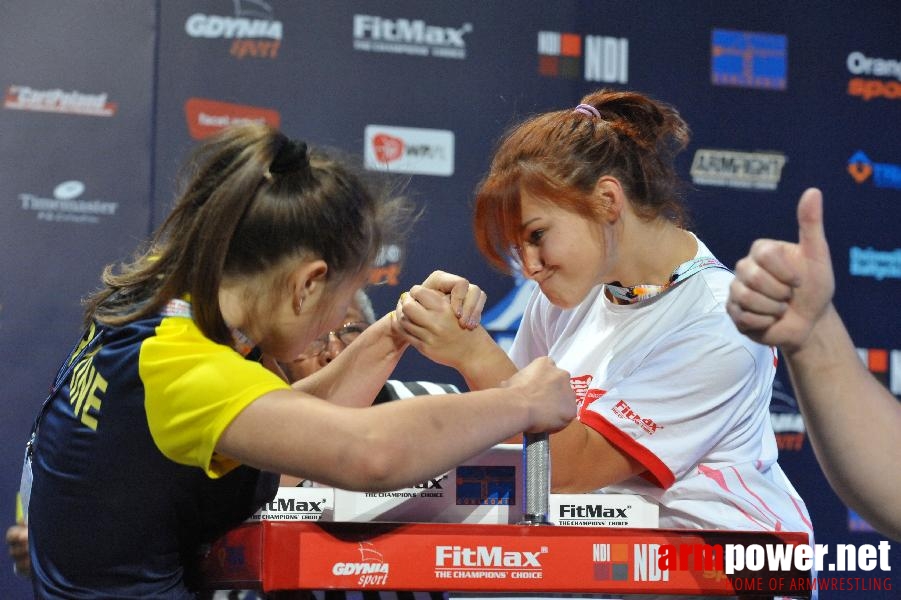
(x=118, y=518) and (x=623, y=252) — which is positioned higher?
(x=623, y=252)

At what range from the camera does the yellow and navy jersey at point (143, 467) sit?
3.68ft

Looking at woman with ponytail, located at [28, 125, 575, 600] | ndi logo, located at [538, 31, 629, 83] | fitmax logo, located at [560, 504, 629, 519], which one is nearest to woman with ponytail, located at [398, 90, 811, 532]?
fitmax logo, located at [560, 504, 629, 519]

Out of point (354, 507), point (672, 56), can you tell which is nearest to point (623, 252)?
point (354, 507)

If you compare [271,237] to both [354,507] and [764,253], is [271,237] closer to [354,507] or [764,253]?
[354,507]

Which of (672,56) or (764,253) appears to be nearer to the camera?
(764,253)

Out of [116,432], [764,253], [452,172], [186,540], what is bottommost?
[186,540]

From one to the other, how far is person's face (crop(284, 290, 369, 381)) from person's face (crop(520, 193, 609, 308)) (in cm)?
94

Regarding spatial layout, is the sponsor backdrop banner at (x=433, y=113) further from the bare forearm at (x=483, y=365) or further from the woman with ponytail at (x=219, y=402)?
the woman with ponytail at (x=219, y=402)

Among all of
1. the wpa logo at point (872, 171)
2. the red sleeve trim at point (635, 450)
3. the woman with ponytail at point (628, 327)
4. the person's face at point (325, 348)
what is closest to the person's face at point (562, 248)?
the woman with ponytail at point (628, 327)

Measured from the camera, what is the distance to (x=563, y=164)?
1763mm

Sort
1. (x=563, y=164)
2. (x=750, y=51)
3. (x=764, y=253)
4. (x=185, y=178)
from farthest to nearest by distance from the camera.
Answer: (x=750, y=51)
(x=563, y=164)
(x=185, y=178)
(x=764, y=253)

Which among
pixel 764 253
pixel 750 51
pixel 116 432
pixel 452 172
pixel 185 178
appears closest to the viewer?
pixel 764 253

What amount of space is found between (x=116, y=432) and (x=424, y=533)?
14.7 inches

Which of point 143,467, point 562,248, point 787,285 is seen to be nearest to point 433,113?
point 562,248
